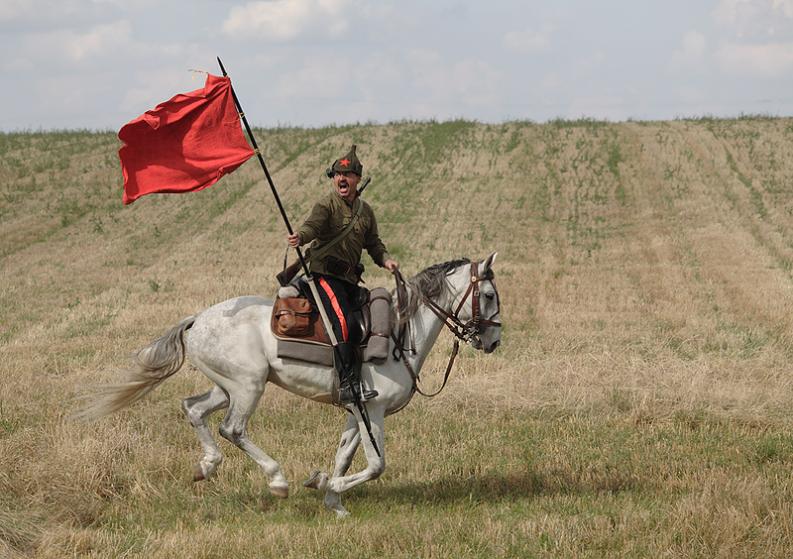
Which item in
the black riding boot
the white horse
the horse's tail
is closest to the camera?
the black riding boot

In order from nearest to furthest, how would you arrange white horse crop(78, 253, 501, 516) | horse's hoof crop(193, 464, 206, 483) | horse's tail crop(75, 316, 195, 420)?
1. white horse crop(78, 253, 501, 516)
2. horse's hoof crop(193, 464, 206, 483)
3. horse's tail crop(75, 316, 195, 420)

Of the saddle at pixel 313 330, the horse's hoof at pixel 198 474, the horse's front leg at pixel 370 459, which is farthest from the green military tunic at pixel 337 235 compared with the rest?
the horse's hoof at pixel 198 474

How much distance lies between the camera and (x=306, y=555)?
750 centimetres

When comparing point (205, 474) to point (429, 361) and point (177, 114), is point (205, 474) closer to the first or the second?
point (177, 114)

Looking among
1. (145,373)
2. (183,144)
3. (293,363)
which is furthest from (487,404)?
(183,144)

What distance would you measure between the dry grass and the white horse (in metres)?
0.46

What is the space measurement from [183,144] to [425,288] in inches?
103

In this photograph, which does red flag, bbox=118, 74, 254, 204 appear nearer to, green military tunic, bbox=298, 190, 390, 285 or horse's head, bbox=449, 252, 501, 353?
green military tunic, bbox=298, 190, 390, 285

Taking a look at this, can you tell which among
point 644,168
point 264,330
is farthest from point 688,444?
point 644,168

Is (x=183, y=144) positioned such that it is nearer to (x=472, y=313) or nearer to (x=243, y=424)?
(x=243, y=424)

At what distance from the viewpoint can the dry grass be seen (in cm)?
795

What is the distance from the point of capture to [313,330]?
8.86 meters

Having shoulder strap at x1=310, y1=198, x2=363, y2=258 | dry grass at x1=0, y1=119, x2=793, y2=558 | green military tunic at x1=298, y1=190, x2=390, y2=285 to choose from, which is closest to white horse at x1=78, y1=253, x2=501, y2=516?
dry grass at x1=0, y1=119, x2=793, y2=558

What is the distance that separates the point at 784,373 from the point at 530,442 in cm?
431
